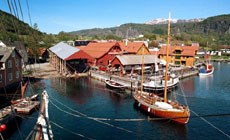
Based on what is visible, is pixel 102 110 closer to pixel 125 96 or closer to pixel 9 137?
pixel 125 96

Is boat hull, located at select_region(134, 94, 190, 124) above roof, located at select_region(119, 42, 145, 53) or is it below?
below

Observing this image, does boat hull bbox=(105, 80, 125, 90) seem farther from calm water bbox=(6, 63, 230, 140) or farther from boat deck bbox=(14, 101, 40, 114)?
boat deck bbox=(14, 101, 40, 114)

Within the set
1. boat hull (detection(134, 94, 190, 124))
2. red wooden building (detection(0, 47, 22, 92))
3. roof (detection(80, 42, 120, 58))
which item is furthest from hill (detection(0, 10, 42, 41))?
roof (detection(80, 42, 120, 58))

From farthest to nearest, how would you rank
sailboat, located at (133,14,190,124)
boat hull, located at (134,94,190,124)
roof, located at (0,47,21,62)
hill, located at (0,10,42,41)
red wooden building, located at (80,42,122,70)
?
1. red wooden building, located at (80,42,122,70)
2. roof, located at (0,47,21,62)
3. sailboat, located at (133,14,190,124)
4. boat hull, located at (134,94,190,124)
5. hill, located at (0,10,42,41)

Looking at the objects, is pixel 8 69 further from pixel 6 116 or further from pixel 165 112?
pixel 165 112

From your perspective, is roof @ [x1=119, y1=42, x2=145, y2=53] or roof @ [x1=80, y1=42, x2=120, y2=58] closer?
roof @ [x1=80, y1=42, x2=120, y2=58]

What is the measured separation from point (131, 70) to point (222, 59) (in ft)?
211

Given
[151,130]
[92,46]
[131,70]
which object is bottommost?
[151,130]

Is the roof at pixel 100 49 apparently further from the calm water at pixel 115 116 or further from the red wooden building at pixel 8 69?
the red wooden building at pixel 8 69

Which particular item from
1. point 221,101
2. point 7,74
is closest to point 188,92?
point 221,101

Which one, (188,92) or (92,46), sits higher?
(92,46)

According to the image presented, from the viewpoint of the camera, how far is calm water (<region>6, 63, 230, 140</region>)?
75.0ft

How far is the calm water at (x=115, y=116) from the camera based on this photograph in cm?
2285

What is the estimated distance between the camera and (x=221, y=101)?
115 ft
